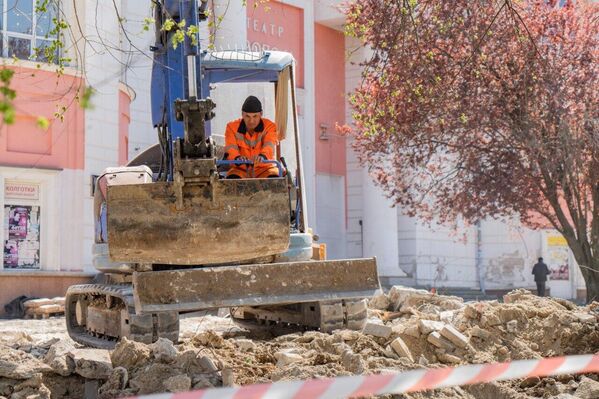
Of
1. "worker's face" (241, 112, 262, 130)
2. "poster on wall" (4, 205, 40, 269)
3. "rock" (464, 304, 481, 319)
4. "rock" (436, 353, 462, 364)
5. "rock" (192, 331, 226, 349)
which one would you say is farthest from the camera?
"poster on wall" (4, 205, 40, 269)

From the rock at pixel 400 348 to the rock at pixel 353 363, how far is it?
1033 millimetres

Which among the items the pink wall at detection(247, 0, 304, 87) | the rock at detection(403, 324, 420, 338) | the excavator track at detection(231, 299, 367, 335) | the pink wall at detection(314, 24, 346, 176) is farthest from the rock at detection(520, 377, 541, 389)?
the pink wall at detection(314, 24, 346, 176)

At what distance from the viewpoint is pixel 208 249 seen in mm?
8406

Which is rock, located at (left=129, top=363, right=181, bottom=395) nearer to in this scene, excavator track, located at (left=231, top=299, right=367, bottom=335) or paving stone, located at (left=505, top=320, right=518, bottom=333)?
excavator track, located at (left=231, top=299, right=367, bottom=335)

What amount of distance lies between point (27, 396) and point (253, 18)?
2262cm

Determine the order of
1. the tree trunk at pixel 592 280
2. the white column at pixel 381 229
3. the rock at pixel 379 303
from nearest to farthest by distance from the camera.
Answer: the rock at pixel 379 303
the tree trunk at pixel 592 280
the white column at pixel 381 229

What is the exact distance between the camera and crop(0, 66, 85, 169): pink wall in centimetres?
2092

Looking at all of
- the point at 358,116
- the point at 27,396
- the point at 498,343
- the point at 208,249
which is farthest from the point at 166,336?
the point at 358,116

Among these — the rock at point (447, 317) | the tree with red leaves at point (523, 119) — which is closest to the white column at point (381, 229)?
the tree with red leaves at point (523, 119)

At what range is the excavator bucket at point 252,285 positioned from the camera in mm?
8953

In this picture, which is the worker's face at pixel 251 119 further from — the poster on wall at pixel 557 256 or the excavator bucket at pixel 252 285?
the poster on wall at pixel 557 256

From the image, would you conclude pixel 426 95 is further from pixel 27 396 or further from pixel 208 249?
pixel 27 396

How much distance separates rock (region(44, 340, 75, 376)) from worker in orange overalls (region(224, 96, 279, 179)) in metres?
2.09

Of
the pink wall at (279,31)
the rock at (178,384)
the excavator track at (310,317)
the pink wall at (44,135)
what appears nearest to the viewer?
the rock at (178,384)
